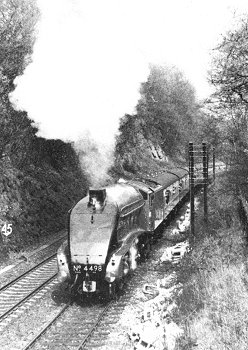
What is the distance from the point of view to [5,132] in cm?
1634

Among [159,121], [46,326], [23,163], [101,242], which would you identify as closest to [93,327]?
[46,326]

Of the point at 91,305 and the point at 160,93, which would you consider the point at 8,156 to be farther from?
the point at 160,93

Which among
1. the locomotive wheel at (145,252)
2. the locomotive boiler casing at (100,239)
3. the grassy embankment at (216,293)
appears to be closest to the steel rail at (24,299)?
the locomotive boiler casing at (100,239)

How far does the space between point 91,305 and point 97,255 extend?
147 centimetres

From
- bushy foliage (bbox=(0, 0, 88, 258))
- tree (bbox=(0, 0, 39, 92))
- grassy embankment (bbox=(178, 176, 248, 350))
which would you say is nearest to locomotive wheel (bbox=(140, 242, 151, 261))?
grassy embankment (bbox=(178, 176, 248, 350))

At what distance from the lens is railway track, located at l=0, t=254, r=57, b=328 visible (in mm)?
10702

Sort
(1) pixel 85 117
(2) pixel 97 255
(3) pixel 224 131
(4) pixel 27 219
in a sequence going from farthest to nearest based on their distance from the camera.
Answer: (3) pixel 224 131 < (4) pixel 27 219 < (1) pixel 85 117 < (2) pixel 97 255

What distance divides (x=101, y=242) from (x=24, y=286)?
11.1ft

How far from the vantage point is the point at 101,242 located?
10.8 m

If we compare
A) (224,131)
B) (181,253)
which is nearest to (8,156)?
(181,253)

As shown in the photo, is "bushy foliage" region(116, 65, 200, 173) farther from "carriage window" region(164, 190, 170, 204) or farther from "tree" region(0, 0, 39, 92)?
"tree" region(0, 0, 39, 92)

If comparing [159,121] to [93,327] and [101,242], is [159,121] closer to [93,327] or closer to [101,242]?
[101,242]

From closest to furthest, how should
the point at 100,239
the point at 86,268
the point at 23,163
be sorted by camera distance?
the point at 86,268
the point at 100,239
the point at 23,163

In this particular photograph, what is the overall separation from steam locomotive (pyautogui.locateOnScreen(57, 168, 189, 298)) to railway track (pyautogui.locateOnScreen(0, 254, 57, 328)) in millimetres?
1471
